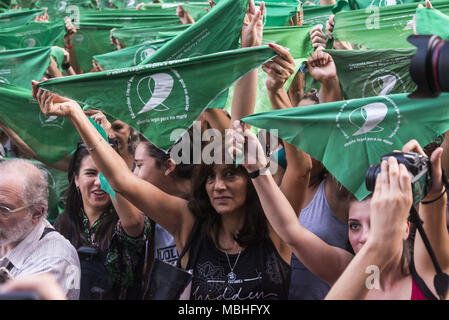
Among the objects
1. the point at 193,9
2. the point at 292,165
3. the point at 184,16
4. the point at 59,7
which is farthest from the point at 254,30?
the point at 59,7

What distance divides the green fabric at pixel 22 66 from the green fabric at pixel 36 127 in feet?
1.72

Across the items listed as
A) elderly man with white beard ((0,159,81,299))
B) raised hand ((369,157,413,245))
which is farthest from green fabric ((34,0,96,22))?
raised hand ((369,157,413,245))

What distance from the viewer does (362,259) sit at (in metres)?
2.08

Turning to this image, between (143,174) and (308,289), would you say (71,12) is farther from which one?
(308,289)

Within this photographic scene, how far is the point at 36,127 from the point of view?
4.59 m

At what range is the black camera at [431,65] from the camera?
74.8 inches

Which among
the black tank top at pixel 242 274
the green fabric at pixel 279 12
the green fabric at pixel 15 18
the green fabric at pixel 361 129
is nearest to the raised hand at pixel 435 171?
the green fabric at pixel 361 129

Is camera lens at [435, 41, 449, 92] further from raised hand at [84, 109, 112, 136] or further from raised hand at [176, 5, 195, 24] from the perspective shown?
raised hand at [176, 5, 195, 24]

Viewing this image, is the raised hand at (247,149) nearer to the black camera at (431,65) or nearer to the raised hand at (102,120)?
the black camera at (431,65)

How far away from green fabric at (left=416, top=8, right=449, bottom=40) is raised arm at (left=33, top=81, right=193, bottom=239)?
5.27 feet

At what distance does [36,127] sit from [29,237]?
163 centimetres

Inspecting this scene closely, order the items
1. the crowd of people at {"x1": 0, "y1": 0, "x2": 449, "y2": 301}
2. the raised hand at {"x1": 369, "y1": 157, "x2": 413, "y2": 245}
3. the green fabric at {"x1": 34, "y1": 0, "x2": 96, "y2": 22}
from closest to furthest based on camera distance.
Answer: the raised hand at {"x1": 369, "y1": 157, "x2": 413, "y2": 245}, the crowd of people at {"x1": 0, "y1": 0, "x2": 449, "y2": 301}, the green fabric at {"x1": 34, "y1": 0, "x2": 96, "y2": 22}

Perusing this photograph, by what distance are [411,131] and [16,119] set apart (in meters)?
2.85

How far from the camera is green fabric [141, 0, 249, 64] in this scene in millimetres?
3586
